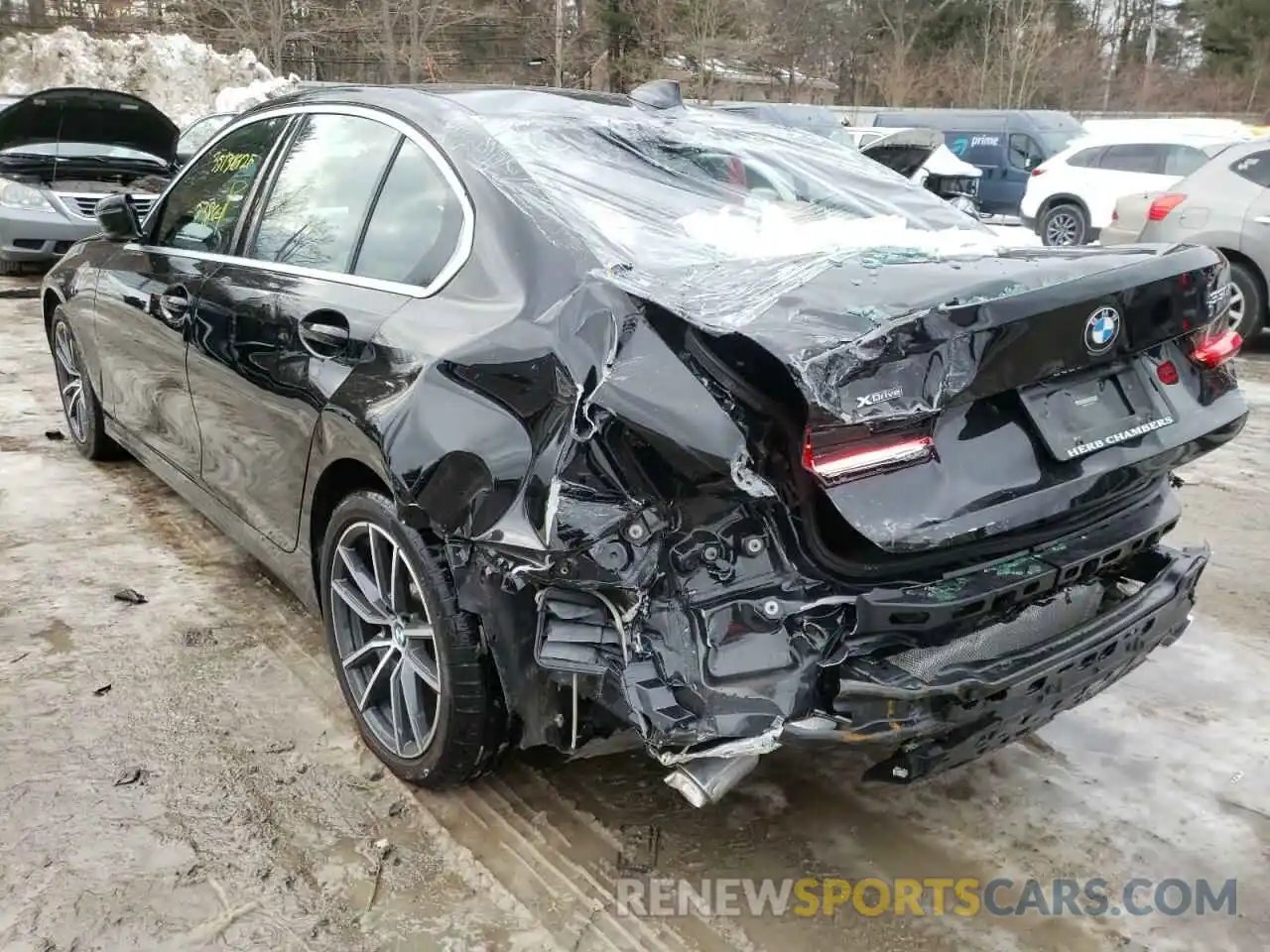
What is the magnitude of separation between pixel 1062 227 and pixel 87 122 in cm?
1223

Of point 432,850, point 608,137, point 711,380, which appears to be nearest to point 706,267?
point 711,380

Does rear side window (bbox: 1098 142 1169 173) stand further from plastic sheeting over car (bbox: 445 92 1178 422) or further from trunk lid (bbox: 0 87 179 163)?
plastic sheeting over car (bbox: 445 92 1178 422)

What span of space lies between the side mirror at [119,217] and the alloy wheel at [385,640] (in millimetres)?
2115

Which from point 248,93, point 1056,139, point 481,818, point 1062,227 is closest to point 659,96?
point 481,818

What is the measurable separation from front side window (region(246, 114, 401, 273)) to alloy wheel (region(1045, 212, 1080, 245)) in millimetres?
13242

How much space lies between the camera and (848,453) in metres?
2.05

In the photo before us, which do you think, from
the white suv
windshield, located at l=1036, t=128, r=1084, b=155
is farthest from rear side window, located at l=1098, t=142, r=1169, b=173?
windshield, located at l=1036, t=128, r=1084, b=155

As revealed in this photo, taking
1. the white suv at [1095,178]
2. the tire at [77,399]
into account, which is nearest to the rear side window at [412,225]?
the tire at [77,399]

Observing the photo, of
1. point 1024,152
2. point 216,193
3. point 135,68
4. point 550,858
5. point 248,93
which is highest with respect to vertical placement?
point 135,68

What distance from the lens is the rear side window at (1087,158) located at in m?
14.6

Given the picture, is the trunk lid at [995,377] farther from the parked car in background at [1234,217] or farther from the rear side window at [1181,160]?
the rear side window at [1181,160]

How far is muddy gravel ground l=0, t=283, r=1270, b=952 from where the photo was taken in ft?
7.76

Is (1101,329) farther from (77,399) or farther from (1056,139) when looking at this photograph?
(1056,139)

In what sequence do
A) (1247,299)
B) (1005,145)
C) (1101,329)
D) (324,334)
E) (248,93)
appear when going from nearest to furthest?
(1101,329) < (324,334) < (1247,299) < (1005,145) < (248,93)
